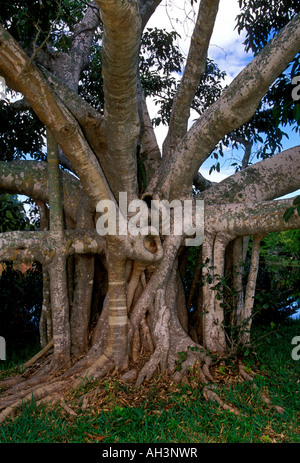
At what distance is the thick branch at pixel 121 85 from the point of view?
2.57 meters

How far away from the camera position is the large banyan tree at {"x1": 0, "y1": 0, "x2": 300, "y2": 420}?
137 inches

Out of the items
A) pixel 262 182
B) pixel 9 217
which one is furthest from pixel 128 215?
pixel 9 217

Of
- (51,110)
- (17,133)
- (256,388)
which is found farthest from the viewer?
(17,133)

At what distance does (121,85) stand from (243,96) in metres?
1.17

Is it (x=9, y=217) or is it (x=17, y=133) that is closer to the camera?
(x=9, y=217)

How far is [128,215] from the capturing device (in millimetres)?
3900

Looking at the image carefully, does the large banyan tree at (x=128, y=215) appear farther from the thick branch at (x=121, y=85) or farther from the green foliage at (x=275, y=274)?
the green foliage at (x=275, y=274)

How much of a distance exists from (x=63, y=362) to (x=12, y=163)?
7.19 ft

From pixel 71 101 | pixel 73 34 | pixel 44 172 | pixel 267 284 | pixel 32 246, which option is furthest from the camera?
pixel 267 284

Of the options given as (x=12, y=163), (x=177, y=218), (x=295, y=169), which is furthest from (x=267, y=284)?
(x=12, y=163)

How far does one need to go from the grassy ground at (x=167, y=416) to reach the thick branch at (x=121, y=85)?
1.81 metres

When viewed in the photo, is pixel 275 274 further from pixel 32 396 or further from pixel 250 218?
pixel 32 396

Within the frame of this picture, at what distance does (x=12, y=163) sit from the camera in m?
4.49

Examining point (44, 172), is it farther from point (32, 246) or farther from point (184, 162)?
point (184, 162)
